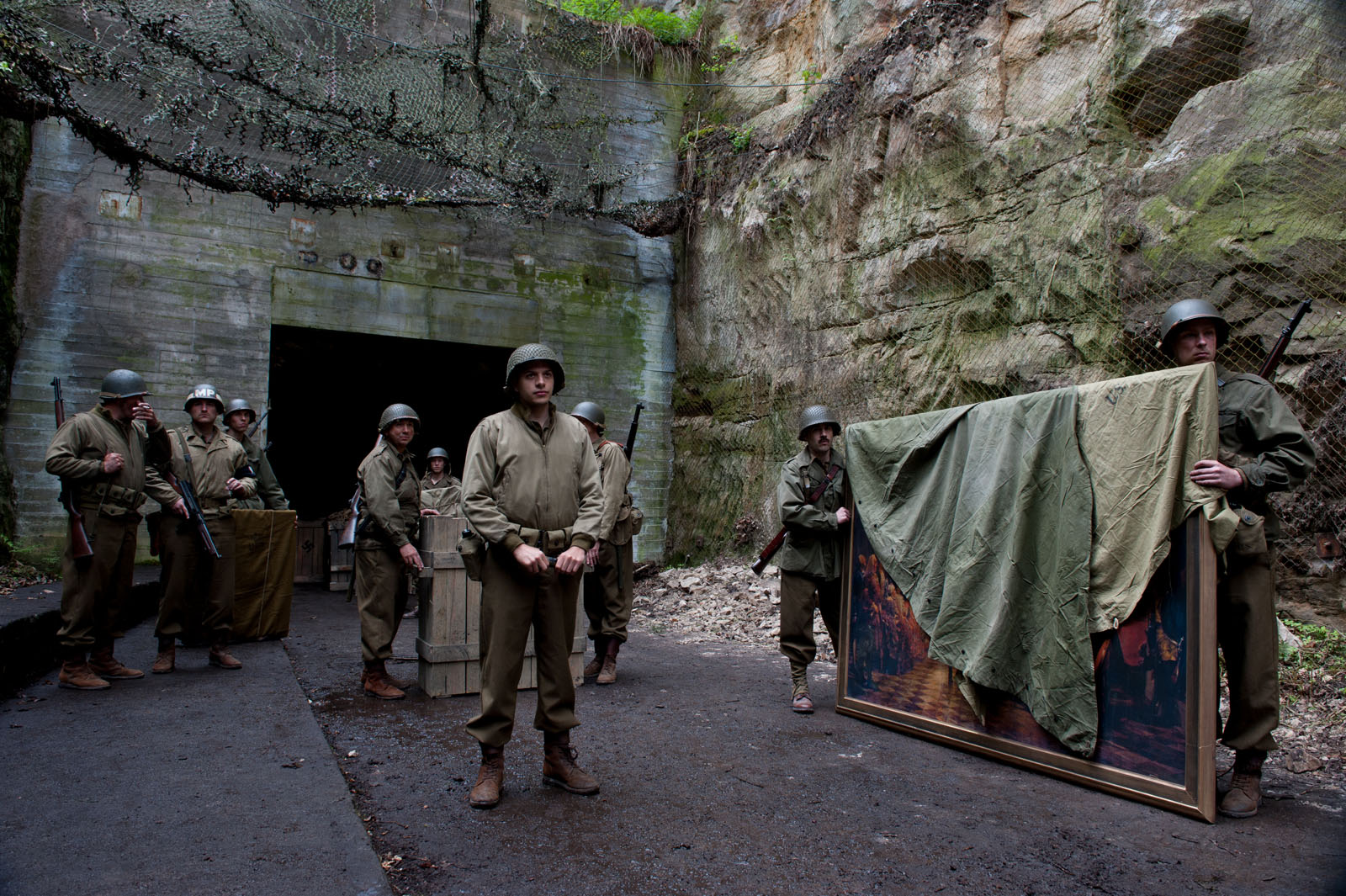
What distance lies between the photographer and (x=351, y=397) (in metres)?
17.7

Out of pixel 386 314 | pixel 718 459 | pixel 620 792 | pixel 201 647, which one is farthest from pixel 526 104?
pixel 620 792

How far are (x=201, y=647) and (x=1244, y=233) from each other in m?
9.14

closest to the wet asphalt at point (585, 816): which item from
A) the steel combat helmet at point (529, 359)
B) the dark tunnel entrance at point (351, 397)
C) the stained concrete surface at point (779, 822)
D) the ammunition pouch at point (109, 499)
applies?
the stained concrete surface at point (779, 822)

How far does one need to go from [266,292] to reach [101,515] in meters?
6.41

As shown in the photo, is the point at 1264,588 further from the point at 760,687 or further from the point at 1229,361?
the point at 760,687

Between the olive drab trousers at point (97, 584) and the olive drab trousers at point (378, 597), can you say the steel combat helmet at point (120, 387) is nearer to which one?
the olive drab trousers at point (97, 584)

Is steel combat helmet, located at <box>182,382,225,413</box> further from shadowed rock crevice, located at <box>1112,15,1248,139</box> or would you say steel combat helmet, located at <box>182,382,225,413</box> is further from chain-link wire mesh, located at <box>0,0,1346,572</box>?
shadowed rock crevice, located at <box>1112,15,1248,139</box>

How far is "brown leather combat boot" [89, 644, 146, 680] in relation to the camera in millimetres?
5535

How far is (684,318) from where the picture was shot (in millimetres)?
12914

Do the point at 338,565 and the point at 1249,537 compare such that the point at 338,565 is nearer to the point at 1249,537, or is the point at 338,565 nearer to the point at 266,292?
the point at 266,292

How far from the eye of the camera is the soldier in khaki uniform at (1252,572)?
345 centimetres

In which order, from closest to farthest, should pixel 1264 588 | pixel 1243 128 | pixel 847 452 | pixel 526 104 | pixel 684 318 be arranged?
pixel 1264 588 → pixel 847 452 → pixel 1243 128 → pixel 526 104 → pixel 684 318

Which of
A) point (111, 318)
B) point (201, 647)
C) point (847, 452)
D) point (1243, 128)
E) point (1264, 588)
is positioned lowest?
point (201, 647)

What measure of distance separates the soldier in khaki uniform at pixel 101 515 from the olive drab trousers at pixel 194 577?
41cm
